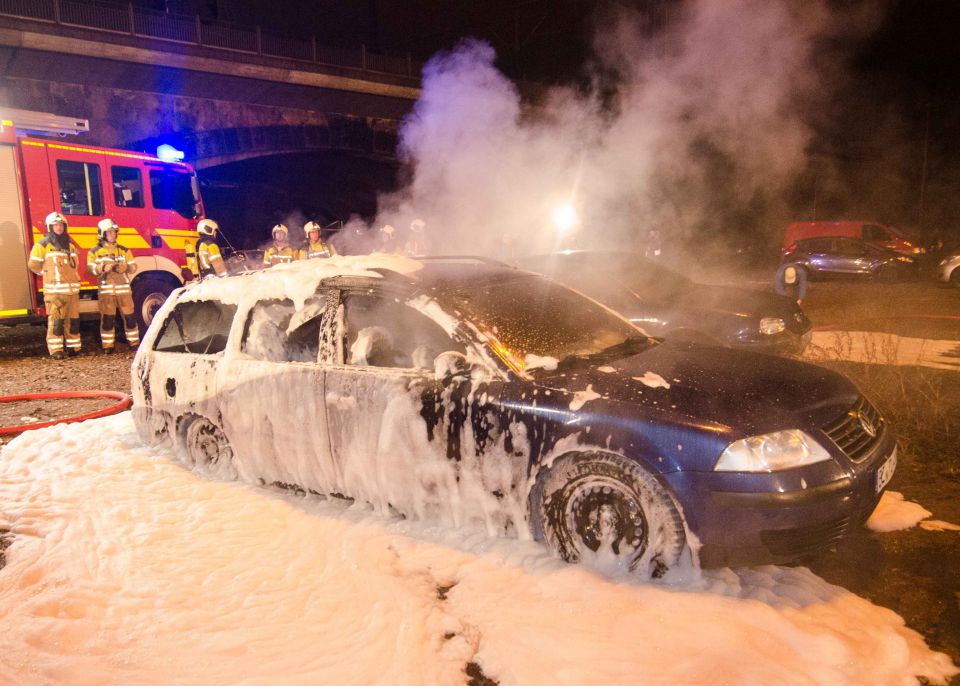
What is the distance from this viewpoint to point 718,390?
303 cm

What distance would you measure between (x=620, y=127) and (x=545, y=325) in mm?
7153

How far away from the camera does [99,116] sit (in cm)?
1925

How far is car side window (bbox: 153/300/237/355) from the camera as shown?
4.75 meters

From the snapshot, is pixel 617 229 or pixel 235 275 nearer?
pixel 235 275

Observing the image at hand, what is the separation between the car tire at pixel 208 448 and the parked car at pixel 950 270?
15.4 m

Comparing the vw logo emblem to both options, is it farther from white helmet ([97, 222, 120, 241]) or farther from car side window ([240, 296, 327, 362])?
white helmet ([97, 222, 120, 241])

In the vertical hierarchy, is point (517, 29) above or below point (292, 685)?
above

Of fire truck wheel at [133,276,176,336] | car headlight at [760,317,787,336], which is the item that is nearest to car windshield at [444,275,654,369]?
car headlight at [760,317,787,336]

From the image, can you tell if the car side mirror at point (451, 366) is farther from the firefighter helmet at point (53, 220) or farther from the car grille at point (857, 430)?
the firefighter helmet at point (53, 220)

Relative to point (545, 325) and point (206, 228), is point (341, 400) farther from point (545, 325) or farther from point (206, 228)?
point (206, 228)

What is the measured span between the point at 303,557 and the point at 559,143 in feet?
30.2

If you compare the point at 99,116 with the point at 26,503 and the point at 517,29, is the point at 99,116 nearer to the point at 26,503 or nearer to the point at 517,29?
the point at 517,29

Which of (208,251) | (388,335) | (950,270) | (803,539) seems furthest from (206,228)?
(950,270)

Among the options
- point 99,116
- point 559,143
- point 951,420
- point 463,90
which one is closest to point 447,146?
point 463,90
